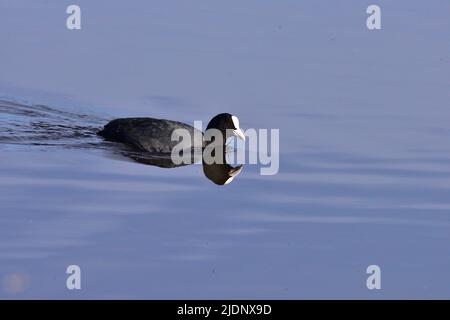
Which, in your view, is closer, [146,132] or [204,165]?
[204,165]

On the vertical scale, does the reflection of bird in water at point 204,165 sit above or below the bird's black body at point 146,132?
below

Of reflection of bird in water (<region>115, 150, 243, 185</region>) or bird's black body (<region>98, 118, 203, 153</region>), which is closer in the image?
reflection of bird in water (<region>115, 150, 243, 185</region>)

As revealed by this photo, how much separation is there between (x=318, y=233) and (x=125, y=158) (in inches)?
134

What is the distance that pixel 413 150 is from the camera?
42.0 ft


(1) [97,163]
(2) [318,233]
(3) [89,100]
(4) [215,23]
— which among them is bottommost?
(2) [318,233]

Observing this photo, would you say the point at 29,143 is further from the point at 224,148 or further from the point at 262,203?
the point at 262,203

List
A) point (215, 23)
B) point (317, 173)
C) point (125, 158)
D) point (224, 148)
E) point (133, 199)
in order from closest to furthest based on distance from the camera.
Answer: point (133, 199)
point (317, 173)
point (125, 158)
point (224, 148)
point (215, 23)

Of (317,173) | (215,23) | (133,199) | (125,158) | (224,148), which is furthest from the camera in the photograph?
(215,23)

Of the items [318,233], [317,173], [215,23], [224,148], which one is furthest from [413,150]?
[215,23]

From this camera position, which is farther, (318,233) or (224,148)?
(224,148)

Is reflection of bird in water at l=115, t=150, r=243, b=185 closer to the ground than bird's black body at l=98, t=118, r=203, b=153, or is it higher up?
closer to the ground

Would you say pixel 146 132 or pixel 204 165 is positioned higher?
pixel 146 132

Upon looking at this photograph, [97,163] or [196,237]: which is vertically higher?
[97,163]

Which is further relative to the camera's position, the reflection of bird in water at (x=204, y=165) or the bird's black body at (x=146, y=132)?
the bird's black body at (x=146, y=132)
